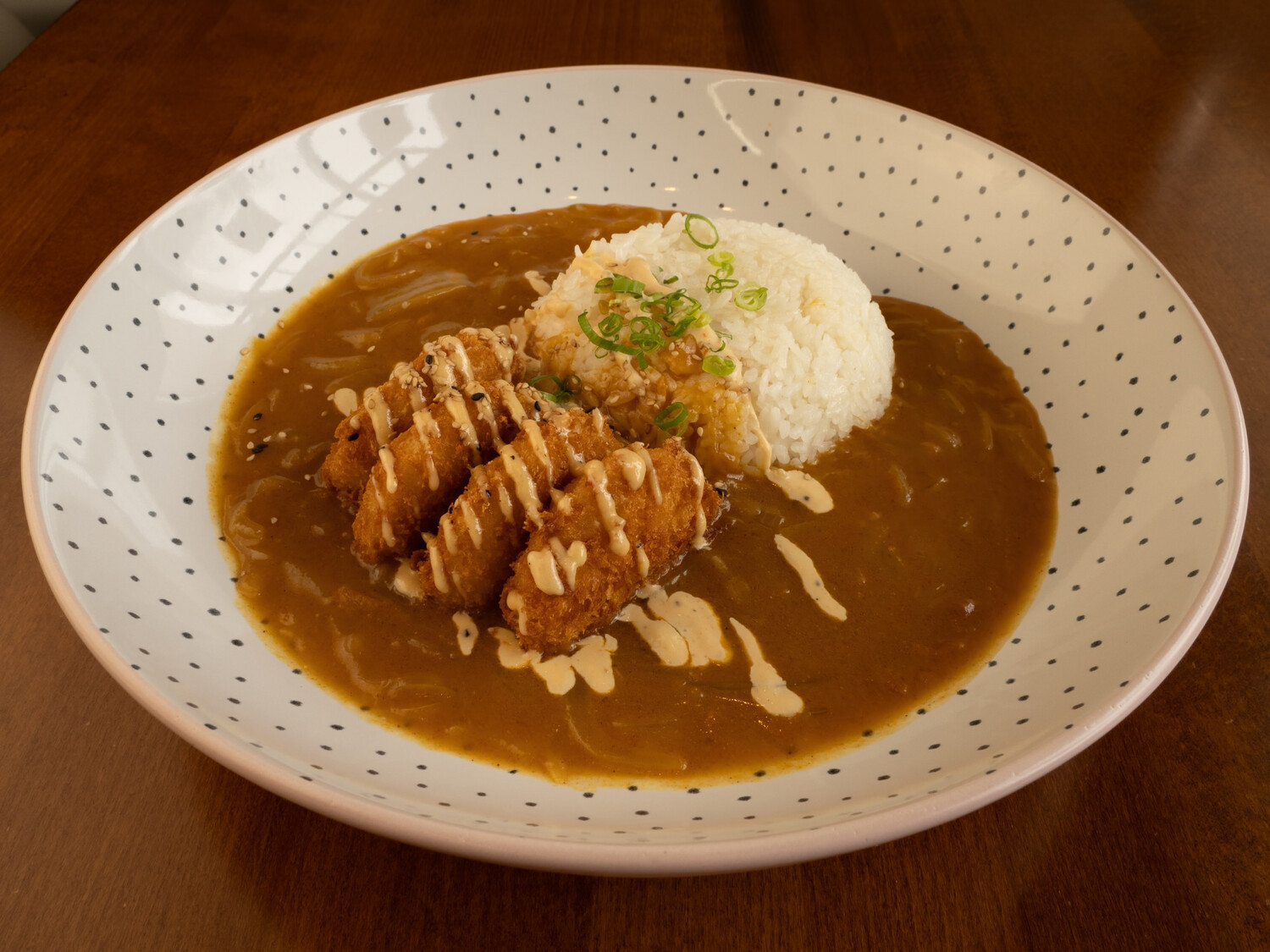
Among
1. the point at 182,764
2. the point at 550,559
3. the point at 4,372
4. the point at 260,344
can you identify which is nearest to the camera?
the point at 182,764

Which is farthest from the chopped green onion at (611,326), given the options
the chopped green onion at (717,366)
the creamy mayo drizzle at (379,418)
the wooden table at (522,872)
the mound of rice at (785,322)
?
the wooden table at (522,872)

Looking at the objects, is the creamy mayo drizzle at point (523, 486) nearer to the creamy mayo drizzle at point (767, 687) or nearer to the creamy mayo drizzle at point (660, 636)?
the creamy mayo drizzle at point (660, 636)

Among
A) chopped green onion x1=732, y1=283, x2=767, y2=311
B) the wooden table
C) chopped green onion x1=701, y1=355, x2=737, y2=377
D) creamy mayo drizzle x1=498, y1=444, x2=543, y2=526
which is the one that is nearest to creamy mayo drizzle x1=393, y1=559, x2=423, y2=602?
creamy mayo drizzle x1=498, y1=444, x2=543, y2=526

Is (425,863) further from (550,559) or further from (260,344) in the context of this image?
(260,344)

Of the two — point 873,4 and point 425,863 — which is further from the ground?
point 873,4

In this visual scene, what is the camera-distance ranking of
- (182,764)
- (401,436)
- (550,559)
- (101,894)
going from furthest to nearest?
(401,436) → (550,559) → (182,764) → (101,894)

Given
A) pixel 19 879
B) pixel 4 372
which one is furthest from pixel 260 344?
pixel 19 879
